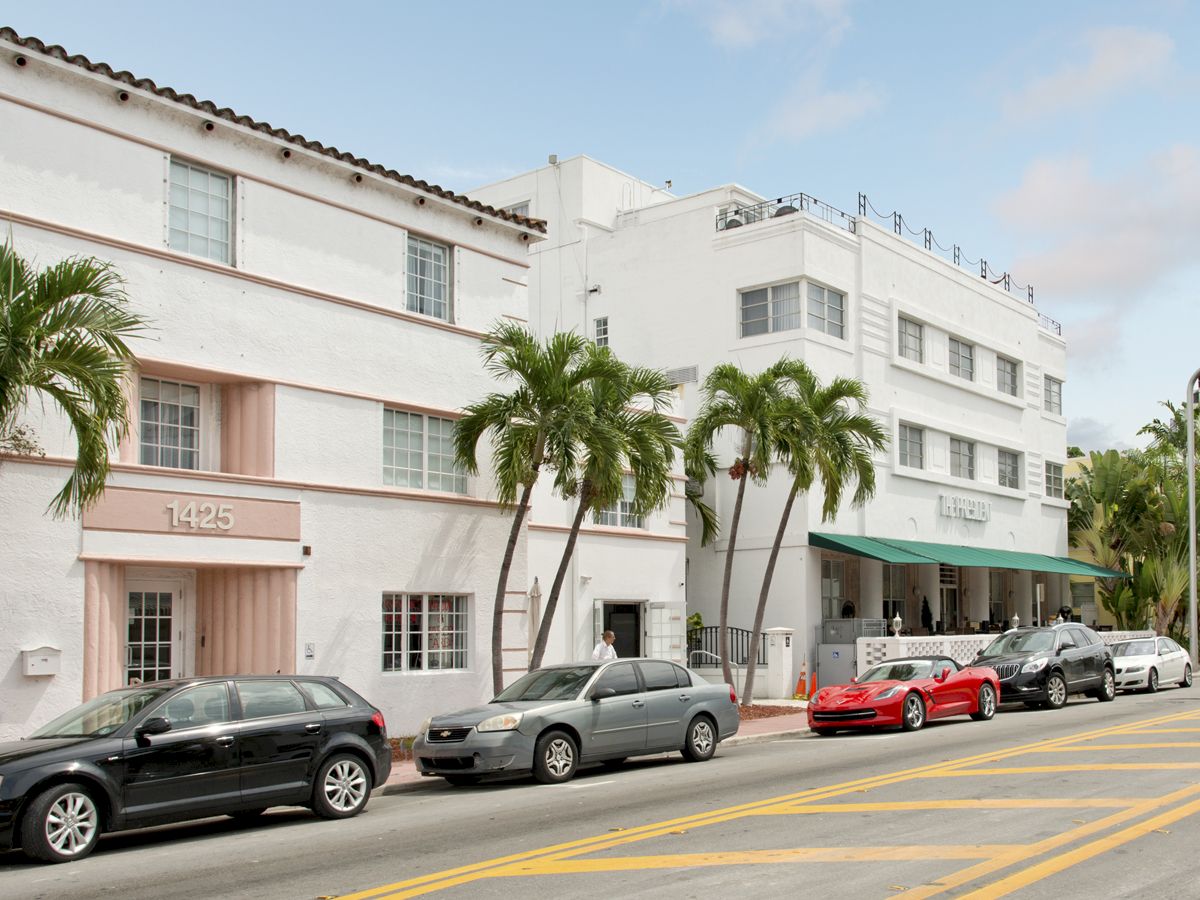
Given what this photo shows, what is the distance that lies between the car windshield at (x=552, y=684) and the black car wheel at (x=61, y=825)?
6286 mm

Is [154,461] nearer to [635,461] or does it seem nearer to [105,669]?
[105,669]

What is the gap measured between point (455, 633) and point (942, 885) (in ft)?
45.1

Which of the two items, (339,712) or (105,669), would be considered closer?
(339,712)

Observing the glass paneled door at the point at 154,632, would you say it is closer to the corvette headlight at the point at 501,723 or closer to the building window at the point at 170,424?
the building window at the point at 170,424

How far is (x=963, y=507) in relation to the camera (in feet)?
122

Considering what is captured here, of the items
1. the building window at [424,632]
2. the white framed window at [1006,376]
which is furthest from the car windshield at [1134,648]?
the building window at [424,632]

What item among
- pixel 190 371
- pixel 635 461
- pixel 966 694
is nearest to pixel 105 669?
pixel 190 371

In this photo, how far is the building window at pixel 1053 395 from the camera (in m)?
43.5

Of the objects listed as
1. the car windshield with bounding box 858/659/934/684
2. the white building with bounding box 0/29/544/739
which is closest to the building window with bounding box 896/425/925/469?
the car windshield with bounding box 858/659/934/684

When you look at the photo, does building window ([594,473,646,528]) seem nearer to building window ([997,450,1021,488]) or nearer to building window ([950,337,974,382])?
building window ([950,337,974,382])

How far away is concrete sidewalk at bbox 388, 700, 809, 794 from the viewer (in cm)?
1562

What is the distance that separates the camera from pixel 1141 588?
41531 millimetres

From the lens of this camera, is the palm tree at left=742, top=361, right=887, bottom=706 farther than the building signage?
No

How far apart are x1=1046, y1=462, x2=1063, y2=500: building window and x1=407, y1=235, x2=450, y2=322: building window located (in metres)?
27.2
